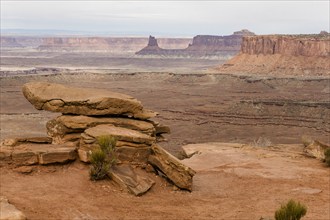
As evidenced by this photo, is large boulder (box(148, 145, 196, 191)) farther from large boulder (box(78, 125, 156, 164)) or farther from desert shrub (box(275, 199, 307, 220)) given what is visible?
desert shrub (box(275, 199, 307, 220))

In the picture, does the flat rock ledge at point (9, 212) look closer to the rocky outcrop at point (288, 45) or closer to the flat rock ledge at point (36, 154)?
the flat rock ledge at point (36, 154)

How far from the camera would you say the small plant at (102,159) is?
46.0 ft

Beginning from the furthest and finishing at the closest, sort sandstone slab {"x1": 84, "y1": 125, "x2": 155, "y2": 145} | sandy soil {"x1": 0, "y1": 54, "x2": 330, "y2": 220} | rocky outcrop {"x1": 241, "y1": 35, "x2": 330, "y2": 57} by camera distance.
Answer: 1. rocky outcrop {"x1": 241, "y1": 35, "x2": 330, "y2": 57}
2. sandstone slab {"x1": 84, "y1": 125, "x2": 155, "y2": 145}
3. sandy soil {"x1": 0, "y1": 54, "x2": 330, "y2": 220}

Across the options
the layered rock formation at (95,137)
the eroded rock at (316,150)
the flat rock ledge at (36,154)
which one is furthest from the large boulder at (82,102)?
the eroded rock at (316,150)

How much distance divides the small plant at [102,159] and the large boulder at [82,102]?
2.08 meters

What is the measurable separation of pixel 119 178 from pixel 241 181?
20.8ft

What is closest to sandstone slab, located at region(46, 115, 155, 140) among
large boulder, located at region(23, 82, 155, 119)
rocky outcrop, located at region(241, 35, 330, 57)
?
large boulder, located at region(23, 82, 155, 119)

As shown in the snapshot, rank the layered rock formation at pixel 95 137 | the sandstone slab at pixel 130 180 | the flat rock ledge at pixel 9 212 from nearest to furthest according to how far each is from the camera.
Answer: the flat rock ledge at pixel 9 212
the sandstone slab at pixel 130 180
the layered rock formation at pixel 95 137

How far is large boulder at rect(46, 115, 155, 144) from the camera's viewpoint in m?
16.2

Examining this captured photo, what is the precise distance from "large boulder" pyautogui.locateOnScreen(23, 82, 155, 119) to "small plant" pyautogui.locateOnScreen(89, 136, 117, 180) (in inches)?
81.8

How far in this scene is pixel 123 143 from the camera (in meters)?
15.5

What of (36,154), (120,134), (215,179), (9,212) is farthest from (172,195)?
(9,212)

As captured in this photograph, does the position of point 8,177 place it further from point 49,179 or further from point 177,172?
point 177,172

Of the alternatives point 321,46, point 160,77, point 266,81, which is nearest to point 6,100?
point 160,77
